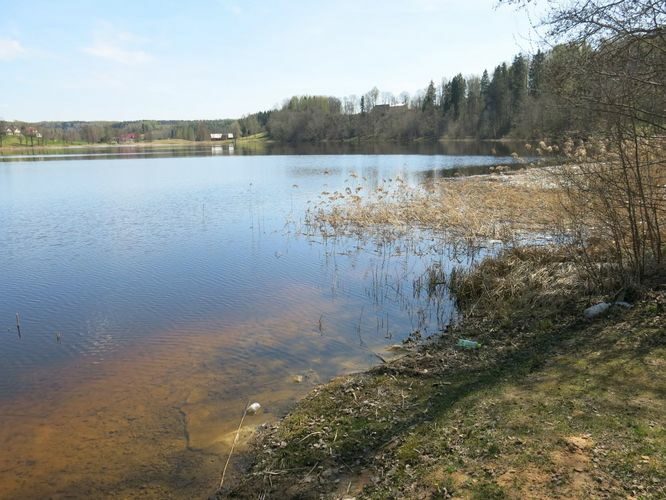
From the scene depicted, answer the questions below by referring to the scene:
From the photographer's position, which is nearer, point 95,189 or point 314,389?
point 314,389

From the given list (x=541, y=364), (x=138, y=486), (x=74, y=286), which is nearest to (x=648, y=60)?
(x=541, y=364)

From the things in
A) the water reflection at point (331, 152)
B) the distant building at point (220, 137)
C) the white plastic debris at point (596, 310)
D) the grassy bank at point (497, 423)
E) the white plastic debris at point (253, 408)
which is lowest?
the white plastic debris at point (253, 408)

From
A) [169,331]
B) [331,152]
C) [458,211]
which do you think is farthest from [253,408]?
[331,152]

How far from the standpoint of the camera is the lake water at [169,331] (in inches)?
216

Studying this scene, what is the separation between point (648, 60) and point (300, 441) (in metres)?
6.69

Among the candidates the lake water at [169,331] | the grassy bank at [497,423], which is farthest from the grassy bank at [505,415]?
the lake water at [169,331]

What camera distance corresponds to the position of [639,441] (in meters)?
3.87

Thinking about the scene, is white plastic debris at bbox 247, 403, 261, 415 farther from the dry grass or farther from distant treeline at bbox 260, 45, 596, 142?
distant treeline at bbox 260, 45, 596, 142

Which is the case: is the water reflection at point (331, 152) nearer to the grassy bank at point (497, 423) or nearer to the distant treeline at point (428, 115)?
the distant treeline at point (428, 115)

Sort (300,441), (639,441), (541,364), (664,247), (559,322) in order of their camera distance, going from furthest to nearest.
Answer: (664,247) → (559,322) → (541,364) → (300,441) → (639,441)

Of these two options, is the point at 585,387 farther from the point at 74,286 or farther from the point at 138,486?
the point at 74,286

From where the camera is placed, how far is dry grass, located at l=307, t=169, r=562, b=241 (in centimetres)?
1511

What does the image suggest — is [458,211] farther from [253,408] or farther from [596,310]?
[253,408]

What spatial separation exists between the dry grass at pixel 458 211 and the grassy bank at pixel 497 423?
284 inches
